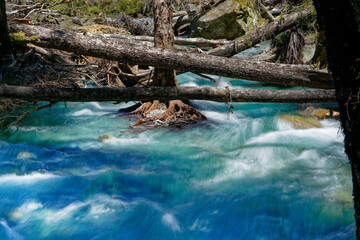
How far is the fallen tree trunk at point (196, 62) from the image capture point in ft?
14.8

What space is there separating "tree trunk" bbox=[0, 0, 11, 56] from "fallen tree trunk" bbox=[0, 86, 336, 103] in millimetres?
1008

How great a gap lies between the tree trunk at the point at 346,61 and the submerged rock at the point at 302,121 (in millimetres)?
5055

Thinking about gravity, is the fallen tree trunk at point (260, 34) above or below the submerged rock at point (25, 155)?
above

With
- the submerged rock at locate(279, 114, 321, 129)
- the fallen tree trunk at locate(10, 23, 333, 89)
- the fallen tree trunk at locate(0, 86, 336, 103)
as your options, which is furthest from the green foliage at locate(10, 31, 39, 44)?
the submerged rock at locate(279, 114, 321, 129)

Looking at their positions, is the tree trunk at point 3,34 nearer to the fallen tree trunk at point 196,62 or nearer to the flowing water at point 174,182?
the fallen tree trunk at point 196,62

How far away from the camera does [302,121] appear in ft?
22.7

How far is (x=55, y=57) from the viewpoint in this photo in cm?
727

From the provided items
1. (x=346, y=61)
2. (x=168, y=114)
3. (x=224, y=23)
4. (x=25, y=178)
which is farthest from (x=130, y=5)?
(x=346, y=61)

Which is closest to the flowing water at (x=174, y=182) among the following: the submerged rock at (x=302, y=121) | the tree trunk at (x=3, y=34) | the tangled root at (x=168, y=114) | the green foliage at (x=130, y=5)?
the submerged rock at (x=302, y=121)

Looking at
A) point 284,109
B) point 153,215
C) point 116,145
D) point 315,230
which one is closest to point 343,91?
point 315,230

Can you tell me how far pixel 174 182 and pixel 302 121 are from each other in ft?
13.2

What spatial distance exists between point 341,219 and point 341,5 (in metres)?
2.59

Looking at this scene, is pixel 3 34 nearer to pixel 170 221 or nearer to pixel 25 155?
pixel 25 155

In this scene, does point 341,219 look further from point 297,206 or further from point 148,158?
point 148,158
